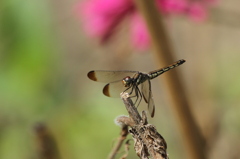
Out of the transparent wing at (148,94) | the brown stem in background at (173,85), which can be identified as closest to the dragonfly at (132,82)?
the transparent wing at (148,94)

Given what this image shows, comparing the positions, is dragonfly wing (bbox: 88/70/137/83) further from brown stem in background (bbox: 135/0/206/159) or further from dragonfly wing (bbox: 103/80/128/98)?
brown stem in background (bbox: 135/0/206/159)

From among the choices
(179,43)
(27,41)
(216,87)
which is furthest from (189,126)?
(179,43)

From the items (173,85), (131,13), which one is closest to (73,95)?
(131,13)

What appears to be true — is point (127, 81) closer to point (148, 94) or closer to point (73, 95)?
point (148, 94)

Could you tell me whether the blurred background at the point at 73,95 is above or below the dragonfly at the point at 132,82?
→ above

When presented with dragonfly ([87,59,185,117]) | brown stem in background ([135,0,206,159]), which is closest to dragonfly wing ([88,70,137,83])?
dragonfly ([87,59,185,117])

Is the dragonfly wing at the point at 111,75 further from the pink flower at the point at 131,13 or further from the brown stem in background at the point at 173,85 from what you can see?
the pink flower at the point at 131,13
